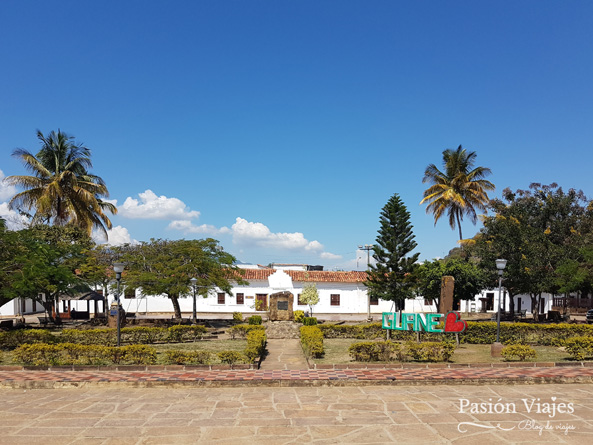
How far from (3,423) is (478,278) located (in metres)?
24.4

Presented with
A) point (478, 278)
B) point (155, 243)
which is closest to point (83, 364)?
point (155, 243)

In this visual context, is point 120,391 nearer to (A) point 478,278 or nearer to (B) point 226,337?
(B) point 226,337

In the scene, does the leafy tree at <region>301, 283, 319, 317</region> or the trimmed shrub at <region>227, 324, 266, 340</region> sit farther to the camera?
the leafy tree at <region>301, 283, 319, 317</region>

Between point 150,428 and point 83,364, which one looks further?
point 83,364

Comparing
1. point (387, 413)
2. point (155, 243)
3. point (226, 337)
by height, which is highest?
point (155, 243)

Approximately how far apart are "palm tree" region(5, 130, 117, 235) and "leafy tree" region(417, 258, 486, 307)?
827 inches

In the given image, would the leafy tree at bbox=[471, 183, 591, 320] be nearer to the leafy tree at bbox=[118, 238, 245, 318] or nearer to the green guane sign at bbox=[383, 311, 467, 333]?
the green guane sign at bbox=[383, 311, 467, 333]

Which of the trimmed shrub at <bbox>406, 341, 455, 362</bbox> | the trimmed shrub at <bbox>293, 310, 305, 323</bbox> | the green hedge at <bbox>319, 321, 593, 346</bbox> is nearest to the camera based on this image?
the trimmed shrub at <bbox>406, 341, 455, 362</bbox>

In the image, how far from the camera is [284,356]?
1427 cm

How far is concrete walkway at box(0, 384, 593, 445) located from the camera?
6.34 meters

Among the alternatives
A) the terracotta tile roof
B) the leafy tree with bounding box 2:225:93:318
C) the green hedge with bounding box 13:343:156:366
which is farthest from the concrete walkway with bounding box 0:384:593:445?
the terracotta tile roof

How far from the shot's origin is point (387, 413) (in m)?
7.54

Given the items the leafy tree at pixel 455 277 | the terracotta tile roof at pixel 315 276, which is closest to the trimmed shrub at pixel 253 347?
the leafy tree at pixel 455 277

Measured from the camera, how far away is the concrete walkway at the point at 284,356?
40.2 feet
